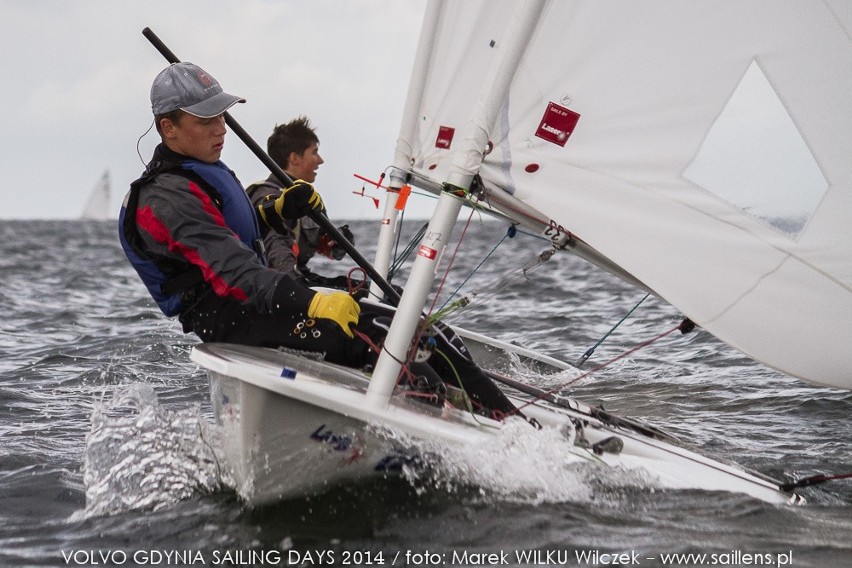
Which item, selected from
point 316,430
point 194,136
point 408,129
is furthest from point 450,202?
point 408,129

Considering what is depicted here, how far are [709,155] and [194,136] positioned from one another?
5.22 ft

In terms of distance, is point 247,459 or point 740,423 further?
point 740,423

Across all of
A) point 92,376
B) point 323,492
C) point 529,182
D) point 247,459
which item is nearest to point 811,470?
point 529,182

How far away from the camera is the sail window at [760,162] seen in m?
3.09

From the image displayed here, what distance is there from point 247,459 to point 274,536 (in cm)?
25

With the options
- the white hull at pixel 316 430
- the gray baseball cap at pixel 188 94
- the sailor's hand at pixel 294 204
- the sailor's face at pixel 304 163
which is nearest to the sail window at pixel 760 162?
the white hull at pixel 316 430

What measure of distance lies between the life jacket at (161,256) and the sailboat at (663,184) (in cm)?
29

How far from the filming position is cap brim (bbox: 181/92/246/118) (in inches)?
125

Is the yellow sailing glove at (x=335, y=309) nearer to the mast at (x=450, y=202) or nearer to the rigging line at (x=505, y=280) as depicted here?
the mast at (x=450, y=202)

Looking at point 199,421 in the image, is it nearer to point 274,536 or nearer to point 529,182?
point 274,536

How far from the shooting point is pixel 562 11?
319cm

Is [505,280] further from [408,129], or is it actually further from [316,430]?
[316,430]

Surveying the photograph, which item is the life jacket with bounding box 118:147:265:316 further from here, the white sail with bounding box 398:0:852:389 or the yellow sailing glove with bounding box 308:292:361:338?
the white sail with bounding box 398:0:852:389

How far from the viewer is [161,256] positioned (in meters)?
3.16
